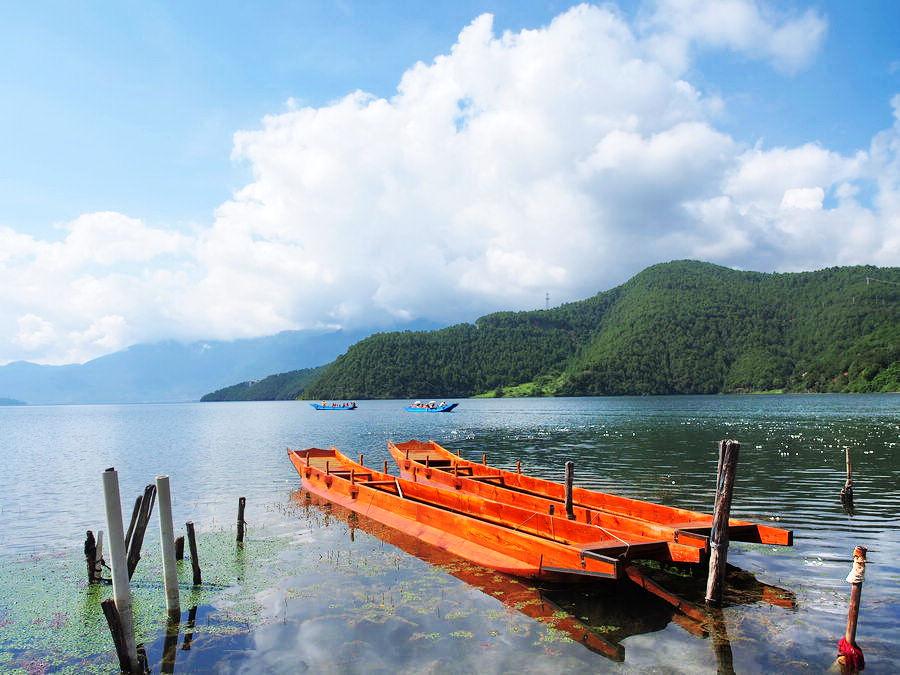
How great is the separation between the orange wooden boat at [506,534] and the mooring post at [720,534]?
0.44m

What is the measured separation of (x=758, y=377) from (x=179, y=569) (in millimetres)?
212072

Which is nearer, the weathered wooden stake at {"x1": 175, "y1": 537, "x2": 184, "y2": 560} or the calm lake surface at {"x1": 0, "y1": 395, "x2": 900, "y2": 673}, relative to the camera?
the calm lake surface at {"x1": 0, "y1": 395, "x2": 900, "y2": 673}

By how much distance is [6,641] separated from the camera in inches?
492

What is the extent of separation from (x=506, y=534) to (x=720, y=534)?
5.18 m

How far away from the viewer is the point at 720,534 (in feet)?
44.1

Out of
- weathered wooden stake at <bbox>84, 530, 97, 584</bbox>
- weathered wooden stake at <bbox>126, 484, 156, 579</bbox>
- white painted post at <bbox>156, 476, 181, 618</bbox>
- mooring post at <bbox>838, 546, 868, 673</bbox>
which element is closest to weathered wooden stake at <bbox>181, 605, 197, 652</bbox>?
white painted post at <bbox>156, 476, 181, 618</bbox>

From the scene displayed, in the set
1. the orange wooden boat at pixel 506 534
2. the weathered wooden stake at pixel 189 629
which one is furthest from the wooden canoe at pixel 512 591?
the weathered wooden stake at pixel 189 629

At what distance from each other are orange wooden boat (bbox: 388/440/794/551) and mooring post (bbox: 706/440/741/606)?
37 centimetres

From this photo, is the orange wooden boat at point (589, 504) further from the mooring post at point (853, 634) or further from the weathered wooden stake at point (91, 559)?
the weathered wooden stake at point (91, 559)

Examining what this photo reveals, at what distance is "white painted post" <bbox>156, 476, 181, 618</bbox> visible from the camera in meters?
12.6

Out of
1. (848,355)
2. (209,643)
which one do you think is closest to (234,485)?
(209,643)

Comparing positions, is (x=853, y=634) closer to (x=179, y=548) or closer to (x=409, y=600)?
(x=409, y=600)

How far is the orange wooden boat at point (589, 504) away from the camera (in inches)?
579

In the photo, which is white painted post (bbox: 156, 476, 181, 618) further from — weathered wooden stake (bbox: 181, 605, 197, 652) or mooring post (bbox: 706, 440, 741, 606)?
mooring post (bbox: 706, 440, 741, 606)
